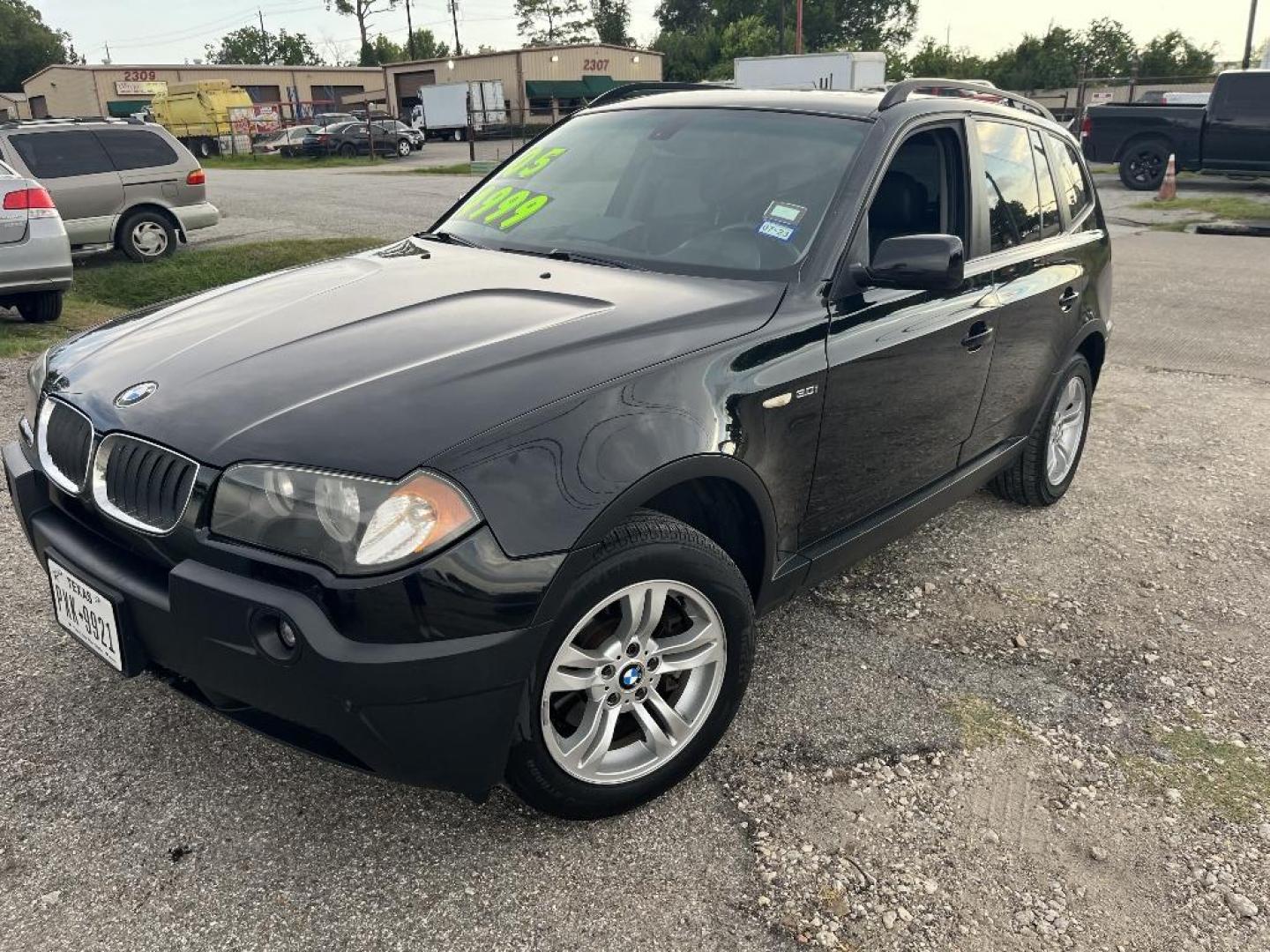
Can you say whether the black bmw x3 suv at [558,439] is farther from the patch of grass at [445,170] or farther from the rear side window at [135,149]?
the patch of grass at [445,170]

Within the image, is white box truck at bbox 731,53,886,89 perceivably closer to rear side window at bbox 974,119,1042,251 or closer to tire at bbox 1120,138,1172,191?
tire at bbox 1120,138,1172,191

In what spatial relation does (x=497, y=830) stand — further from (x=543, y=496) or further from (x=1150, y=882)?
(x=1150, y=882)

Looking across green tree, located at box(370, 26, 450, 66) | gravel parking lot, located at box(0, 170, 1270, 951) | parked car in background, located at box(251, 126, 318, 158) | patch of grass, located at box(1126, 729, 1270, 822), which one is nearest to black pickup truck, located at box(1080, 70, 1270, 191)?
gravel parking lot, located at box(0, 170, 1270, 951)

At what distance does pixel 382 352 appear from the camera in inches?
93.5

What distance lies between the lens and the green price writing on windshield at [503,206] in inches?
138

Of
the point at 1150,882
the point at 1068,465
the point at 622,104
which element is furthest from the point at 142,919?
the point at 1068,465

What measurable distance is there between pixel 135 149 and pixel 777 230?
10546mm

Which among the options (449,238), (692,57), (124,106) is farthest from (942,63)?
(449,238)

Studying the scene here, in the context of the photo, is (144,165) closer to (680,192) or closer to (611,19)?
(680,192)

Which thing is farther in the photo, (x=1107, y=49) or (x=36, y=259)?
(x=1107, y=49)

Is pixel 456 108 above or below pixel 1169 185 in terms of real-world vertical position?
above

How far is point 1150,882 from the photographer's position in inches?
91.8

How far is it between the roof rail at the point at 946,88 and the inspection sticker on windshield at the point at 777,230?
602mm

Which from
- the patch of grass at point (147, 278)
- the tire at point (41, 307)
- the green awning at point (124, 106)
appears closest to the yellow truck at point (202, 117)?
the green awning at point (124, 106)
